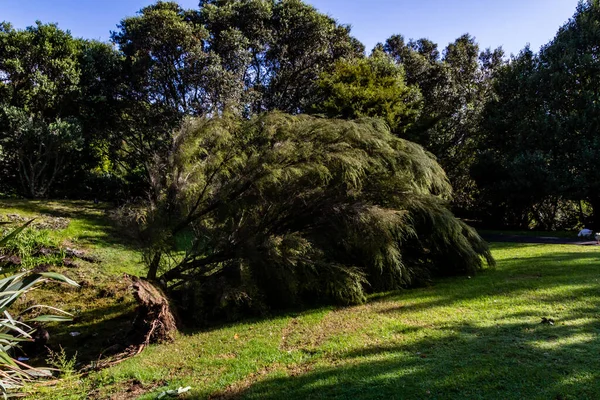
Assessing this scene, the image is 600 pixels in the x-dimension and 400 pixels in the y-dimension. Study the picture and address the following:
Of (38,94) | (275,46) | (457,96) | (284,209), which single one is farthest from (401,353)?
(457,96)

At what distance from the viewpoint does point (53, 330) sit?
6051mm

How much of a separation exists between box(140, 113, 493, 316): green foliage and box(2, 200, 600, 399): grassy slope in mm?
656

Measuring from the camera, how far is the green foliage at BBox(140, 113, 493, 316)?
5.94 m

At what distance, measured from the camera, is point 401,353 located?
4012mm

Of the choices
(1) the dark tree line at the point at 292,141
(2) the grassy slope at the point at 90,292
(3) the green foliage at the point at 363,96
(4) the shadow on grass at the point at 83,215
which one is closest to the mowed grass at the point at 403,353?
(1) the dark tree line at the point at 292,141

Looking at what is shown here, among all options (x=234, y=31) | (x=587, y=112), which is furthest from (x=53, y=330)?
(x=587, y=112)

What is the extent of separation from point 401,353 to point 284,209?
3.09 meters

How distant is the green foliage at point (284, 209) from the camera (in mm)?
5941

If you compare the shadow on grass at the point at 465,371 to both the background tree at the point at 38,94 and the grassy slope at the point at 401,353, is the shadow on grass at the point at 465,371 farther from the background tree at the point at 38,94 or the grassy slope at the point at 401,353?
the background tree at the point at 38,94

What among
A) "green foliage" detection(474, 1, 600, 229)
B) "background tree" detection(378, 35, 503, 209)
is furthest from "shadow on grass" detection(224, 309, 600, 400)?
"background tree" detection(378, 35, 503, 209)

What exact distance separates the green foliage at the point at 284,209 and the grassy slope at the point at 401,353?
656 millimetres

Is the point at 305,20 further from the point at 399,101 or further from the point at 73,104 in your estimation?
the point at 73,104

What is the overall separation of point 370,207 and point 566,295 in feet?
10.2

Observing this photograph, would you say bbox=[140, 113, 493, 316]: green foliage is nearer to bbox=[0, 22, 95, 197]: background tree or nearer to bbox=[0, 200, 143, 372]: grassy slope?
bbox=[0, 200, 143, 372]: grassy slope
